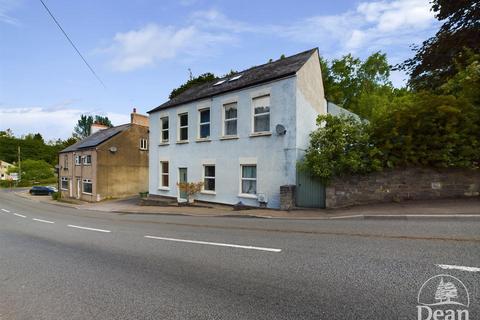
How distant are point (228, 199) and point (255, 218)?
4117mm

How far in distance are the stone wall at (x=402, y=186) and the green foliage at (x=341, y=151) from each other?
1.64 feet

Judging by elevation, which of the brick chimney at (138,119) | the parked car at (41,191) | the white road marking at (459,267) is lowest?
the parked car at (41,191)

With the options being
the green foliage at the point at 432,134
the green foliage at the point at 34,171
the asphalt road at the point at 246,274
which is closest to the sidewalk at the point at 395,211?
the asphalt road at the point at 246,274

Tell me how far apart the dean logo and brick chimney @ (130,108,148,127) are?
29823 mm

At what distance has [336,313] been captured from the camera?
3.07 m

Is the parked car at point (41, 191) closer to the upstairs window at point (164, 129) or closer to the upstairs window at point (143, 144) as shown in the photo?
the upstairs window at point (143, 144)

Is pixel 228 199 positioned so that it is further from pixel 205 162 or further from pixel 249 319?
pixel 249 319

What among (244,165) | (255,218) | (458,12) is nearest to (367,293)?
(255,218)

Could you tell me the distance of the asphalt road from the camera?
3334mm

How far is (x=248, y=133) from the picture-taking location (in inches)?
567

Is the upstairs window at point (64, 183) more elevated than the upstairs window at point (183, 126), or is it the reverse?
the upstairs window at point (183, 126)

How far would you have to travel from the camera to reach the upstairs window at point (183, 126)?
60.0 ft

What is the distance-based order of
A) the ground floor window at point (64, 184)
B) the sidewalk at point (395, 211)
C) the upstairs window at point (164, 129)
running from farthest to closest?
the ground floor window at point (64, 184) → the upstairs window at point (164, 129) → the sidewalk at point (395, 211)

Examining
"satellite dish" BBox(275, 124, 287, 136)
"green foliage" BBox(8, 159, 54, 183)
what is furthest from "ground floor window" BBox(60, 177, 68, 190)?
"green foliage" BBox(8, 159, 54, 183)
